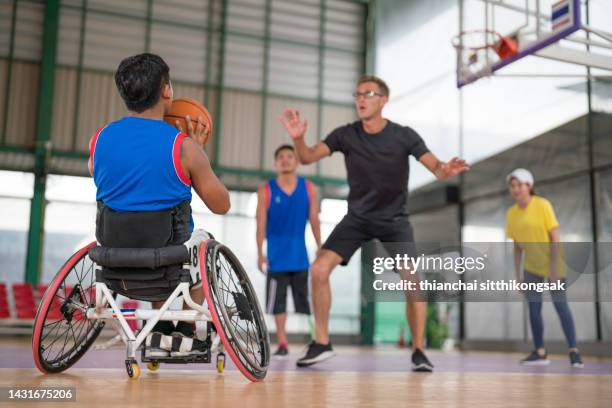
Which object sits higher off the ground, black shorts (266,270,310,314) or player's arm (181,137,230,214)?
player's arm (181,137,230,214)

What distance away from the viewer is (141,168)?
8.45 feet

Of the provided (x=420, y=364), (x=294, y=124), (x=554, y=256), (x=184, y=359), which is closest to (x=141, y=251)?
(x=184, y=359)

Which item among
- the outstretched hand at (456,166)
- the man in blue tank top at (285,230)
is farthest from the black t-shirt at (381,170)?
the man in blue tank top at (285,230)

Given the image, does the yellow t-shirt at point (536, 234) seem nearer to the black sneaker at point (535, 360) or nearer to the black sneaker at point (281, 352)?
the black sneaker at point (535, 360)

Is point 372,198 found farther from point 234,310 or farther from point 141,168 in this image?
point 141,168

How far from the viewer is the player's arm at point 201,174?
102 inches

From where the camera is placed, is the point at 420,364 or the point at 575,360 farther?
the point at 575,360

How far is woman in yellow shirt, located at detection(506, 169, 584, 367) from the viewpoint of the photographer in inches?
213

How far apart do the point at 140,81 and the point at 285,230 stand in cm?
328

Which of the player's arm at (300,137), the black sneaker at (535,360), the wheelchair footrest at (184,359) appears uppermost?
the player's arm at (300,137)

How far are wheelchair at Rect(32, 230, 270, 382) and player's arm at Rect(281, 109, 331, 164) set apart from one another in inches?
44.4

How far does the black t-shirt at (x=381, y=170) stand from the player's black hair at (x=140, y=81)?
1.68 metres

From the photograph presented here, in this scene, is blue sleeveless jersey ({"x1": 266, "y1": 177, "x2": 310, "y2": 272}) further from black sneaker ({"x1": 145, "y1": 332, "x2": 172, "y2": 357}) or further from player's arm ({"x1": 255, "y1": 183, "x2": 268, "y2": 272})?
black sneaker ({"x1": 145, "y1": 332, "x2": 172, "y2": 357})

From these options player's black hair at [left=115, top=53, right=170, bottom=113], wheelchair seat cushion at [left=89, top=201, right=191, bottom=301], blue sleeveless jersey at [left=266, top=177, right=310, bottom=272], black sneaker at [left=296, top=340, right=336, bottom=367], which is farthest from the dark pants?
player's black hair at [left=115, top=53, right=170, bottom=113]
